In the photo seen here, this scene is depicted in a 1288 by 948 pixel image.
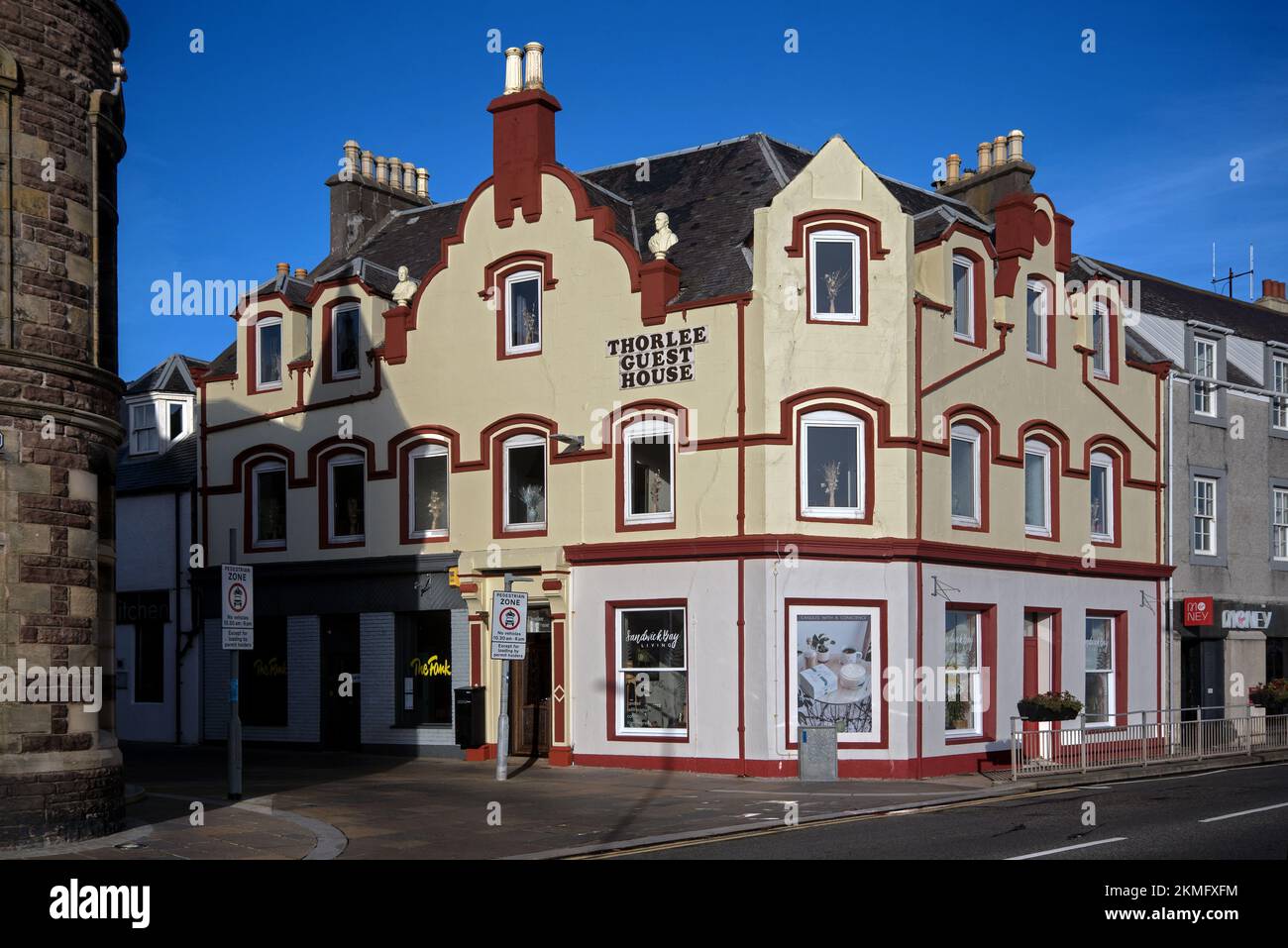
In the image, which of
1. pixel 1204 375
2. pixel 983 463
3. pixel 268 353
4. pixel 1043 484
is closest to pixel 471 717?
pixel 268 353

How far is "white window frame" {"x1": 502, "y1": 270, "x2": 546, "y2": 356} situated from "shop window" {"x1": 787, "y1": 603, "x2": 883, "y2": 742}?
7497mm

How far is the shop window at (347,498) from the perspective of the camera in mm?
31344

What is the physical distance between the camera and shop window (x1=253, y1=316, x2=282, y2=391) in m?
33.0

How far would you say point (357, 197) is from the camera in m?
36.7

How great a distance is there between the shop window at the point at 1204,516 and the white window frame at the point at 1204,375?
1.65m

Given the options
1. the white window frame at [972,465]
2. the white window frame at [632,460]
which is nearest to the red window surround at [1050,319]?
the white window frame at [972,465]

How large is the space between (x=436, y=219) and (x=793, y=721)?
53.9ft

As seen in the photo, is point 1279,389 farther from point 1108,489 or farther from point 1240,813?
point 1240,813

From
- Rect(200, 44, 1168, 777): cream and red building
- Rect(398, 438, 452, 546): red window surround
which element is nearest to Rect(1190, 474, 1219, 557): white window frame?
Rect(200, 44, 1168, 777): cream and red building

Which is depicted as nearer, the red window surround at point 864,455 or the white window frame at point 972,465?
the red window surround at point 864,455

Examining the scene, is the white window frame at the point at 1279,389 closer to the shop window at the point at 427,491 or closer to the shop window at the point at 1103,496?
the shop window at the point at 1103,496

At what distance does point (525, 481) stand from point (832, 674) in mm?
7306

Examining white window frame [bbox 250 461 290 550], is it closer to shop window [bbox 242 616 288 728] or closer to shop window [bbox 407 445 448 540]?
shop window [bbox 242 616 288 728]
